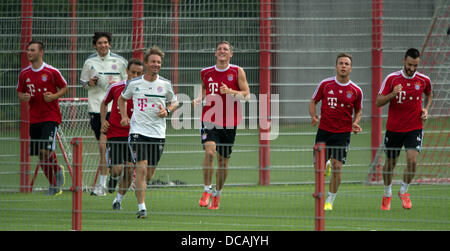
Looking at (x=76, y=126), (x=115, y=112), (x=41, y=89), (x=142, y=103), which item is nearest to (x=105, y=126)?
(x=115, y=112)

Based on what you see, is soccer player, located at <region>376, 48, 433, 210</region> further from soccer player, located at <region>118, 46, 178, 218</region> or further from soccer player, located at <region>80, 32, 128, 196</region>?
soccer player, located at <region>80, 32, 128, 196</region>

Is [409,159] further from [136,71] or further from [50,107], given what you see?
[50,107]

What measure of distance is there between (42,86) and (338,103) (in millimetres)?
4195

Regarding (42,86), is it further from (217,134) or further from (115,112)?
(217,134)

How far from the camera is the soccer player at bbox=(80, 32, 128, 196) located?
13.0 meters

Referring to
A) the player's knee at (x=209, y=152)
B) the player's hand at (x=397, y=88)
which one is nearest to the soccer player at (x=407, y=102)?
the player's hand at (x=397, y=88)

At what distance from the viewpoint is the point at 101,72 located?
13.1m

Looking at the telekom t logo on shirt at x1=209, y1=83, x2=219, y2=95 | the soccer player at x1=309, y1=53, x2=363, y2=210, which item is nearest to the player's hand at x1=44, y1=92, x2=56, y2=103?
the telekom t logo on shirt at x1=209, y1=83, x2=219, y2=95

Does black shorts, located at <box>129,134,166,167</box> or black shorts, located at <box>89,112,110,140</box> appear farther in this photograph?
black shorts, located at <box>89,112,110,140</box>

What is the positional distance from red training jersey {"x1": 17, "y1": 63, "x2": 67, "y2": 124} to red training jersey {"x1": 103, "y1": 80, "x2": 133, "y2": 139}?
3.20 ft

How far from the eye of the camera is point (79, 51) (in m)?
14.5

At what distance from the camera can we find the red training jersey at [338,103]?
11.6 m
